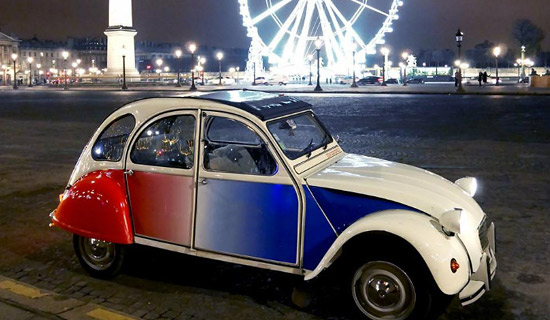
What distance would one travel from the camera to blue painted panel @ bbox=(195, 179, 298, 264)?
4.77 meters

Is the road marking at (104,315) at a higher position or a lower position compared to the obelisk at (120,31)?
lower

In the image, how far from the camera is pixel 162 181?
5.25 m

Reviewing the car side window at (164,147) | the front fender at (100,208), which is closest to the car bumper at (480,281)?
the car side window at (164,147)

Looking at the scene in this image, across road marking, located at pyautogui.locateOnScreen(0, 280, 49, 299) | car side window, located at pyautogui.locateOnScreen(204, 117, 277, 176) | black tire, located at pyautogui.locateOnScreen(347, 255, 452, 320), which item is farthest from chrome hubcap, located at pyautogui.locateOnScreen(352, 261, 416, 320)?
road marking, located at pyautogui.locateOnScreen(0, 280, 49, 299)

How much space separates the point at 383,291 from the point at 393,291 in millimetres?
70

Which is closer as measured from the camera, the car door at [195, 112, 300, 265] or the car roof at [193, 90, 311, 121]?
the car door at [195, 112, 300, 265]

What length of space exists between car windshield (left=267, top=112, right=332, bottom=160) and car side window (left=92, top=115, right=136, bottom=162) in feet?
4.11

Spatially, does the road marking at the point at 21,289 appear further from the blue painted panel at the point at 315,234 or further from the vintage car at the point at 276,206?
the blue painted panel at the point at 315,234

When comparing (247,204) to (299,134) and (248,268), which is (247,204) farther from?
(248,268)

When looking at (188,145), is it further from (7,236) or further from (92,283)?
(7,236)

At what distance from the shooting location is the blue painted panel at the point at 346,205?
4586 mm

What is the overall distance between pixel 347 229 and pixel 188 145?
68.0 inches

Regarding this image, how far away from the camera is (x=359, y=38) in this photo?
61656mm

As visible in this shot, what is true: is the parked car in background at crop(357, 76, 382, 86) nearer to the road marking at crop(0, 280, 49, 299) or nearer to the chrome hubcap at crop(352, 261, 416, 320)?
the road marking at crop(0, 280, 49, 299)
